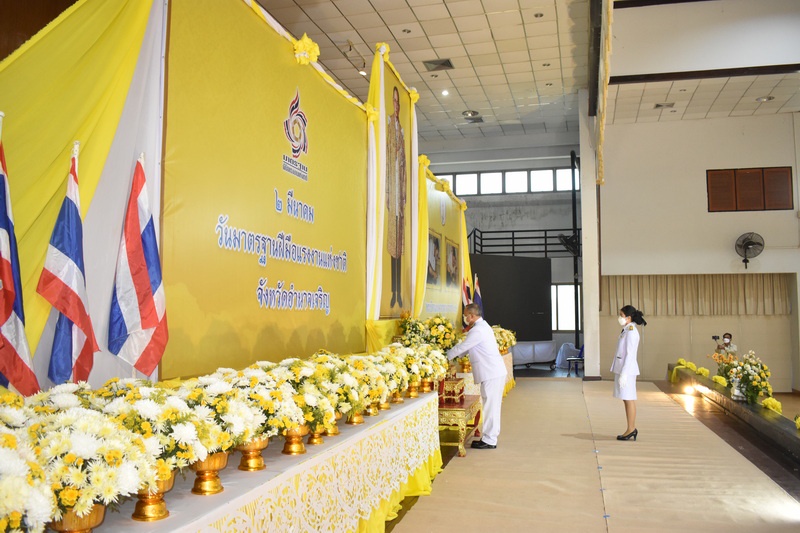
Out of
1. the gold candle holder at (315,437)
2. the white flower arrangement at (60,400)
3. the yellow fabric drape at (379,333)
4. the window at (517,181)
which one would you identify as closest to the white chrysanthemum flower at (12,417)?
the white flower arrangement at (60,400)

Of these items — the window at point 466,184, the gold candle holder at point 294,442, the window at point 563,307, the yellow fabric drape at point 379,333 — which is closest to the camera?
the gold candle holder at point 294,442

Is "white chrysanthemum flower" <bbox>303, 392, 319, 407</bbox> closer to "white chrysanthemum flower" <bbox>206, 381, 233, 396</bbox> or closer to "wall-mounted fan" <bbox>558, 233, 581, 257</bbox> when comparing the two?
"white chrysanthemum flower" <bbox>206, 381, 233, 396</bbox>

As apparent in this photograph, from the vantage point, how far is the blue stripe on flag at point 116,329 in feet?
11.6

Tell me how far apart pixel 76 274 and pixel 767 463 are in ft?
21.4

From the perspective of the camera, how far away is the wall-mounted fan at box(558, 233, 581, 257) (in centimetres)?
1788

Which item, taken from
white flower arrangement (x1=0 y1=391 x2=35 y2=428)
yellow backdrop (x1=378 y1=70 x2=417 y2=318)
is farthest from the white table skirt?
yellow backdrop (x1=378 y1=70 x2=417 y2=318)

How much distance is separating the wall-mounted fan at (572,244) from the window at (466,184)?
137 inches

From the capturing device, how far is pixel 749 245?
1548 cm

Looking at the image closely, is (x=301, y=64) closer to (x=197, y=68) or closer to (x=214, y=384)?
(x=197, y=68)

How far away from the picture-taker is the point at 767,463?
6637 millimetres

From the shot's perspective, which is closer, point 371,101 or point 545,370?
point 371,101

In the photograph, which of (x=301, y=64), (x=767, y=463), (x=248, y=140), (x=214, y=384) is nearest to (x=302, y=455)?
(x=214, y=384)

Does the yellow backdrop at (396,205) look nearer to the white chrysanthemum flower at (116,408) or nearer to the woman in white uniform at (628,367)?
the woman in white uniform at (628,367)

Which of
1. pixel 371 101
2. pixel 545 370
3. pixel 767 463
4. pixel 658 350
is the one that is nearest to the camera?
pixel 767 463
